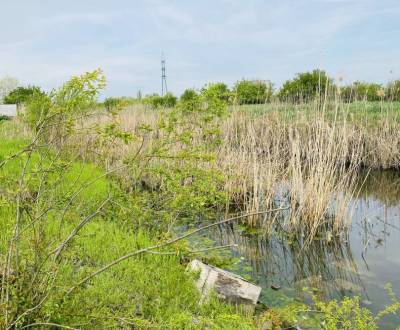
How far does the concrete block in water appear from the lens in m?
3.38

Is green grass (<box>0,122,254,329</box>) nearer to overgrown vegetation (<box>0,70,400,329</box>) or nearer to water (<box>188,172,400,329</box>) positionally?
overgrown vegetation (<box>0,70,400,329</box>)

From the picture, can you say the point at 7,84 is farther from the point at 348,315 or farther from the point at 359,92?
the point at 348,315

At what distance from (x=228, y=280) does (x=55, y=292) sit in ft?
4.87

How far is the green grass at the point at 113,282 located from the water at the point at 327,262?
0.94 metres

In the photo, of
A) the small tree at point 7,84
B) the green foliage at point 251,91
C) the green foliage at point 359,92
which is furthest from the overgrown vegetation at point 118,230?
the small tree at point 7,84

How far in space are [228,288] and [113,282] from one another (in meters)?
0.95

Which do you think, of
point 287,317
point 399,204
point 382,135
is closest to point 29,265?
point 287,317

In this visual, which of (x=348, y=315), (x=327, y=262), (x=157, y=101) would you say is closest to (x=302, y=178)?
(x=327, y=262)

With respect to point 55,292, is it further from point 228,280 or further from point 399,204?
point 399,204

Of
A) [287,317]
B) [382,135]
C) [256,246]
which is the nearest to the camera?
[287,317]

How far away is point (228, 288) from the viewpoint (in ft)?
11.2

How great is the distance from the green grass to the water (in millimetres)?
937

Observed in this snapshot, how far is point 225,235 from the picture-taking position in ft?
19.4

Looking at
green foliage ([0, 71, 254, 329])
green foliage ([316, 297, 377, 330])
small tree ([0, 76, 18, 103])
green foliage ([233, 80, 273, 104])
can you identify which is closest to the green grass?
green foliage ([0, 71, 254, 329])
